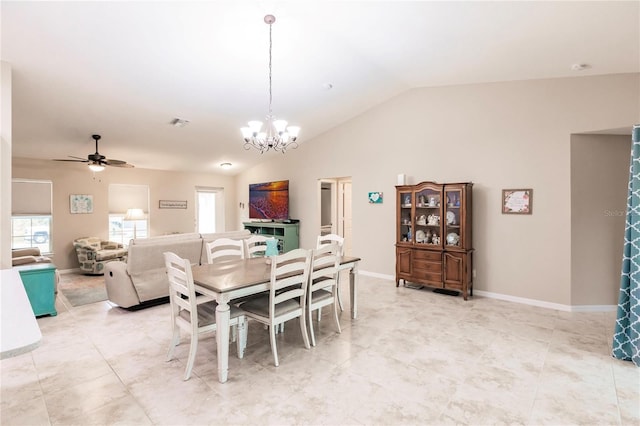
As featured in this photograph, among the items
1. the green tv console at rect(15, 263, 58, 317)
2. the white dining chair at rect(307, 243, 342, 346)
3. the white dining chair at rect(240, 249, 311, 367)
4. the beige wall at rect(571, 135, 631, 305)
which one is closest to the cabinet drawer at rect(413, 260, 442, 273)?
the beige wall at rect(571, 135, 631, 305)

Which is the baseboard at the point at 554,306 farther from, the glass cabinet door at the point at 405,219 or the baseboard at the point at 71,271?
the baseboard at the point at 71,271

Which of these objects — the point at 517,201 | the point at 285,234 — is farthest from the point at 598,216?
the point at 285,234

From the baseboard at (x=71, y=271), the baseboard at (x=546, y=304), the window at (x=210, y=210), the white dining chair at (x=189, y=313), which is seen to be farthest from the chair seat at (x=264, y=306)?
the window at (x=210, y=210)

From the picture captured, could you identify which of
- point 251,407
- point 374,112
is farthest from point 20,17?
point 374,112

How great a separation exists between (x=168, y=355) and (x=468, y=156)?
4646 mm

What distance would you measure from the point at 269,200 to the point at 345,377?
Result: 18.6ft

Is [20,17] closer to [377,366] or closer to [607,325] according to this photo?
[377,366]

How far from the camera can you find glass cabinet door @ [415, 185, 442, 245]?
498 cm

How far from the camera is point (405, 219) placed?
5316mm

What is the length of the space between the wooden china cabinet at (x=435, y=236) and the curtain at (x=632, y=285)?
1816 mm

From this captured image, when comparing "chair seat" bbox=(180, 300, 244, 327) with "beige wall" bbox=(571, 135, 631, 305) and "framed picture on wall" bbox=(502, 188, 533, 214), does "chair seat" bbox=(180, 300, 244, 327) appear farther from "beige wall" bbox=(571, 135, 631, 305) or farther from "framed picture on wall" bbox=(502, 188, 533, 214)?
"beige wall" bbox=(571, 135, 631, 305)

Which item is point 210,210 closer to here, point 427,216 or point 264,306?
point 427,216

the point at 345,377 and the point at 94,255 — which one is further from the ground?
the point at 94,255

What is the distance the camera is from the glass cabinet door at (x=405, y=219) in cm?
521
